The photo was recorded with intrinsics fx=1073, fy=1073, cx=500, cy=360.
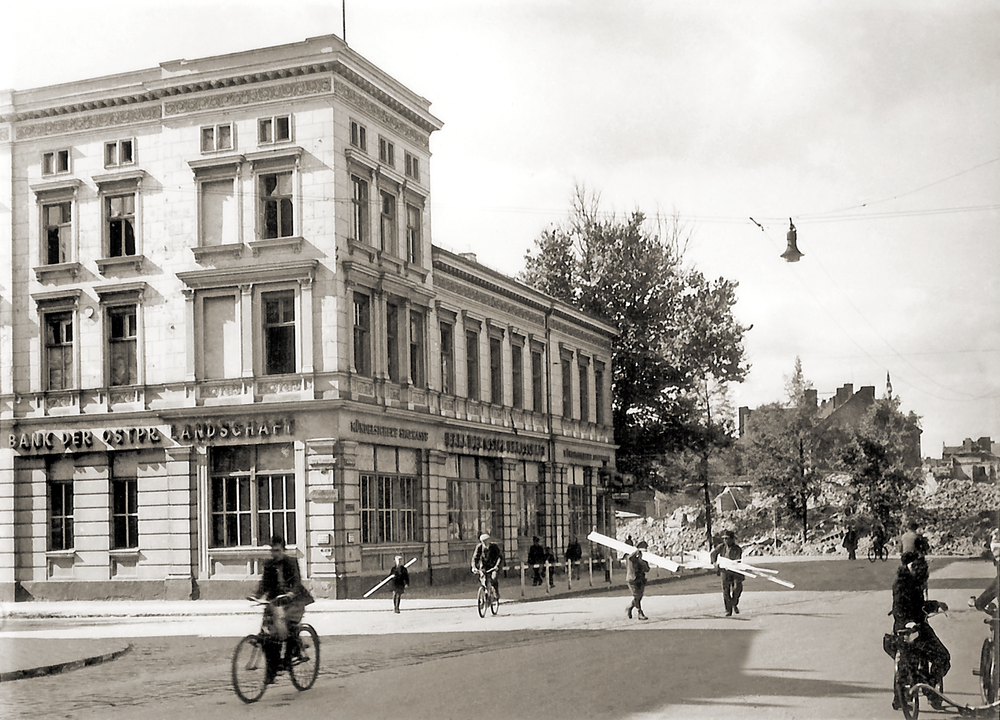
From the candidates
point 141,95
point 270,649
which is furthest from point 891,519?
point 141,95

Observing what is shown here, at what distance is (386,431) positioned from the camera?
7215 mm

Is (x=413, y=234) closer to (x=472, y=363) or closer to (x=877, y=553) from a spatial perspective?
(x=472, y=363)

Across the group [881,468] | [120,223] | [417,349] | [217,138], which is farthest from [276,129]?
[881,468]

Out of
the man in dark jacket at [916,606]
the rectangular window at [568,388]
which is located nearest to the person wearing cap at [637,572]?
the rectangular window at [568,388]

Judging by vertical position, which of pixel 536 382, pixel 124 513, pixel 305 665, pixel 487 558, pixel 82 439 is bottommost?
pixel 305 665

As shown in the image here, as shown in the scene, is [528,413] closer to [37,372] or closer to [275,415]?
[275,415]

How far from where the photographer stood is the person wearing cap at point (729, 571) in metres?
7.09

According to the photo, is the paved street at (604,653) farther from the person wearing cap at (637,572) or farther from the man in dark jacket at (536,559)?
the man in dark jacket at (536,559)

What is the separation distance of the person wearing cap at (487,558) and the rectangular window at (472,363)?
40.3 inches

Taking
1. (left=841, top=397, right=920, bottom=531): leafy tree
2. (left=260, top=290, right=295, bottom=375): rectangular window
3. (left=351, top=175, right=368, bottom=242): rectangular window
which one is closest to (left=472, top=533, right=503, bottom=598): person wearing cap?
(left=260, top=290, right=295, bottom=375): rectangular window

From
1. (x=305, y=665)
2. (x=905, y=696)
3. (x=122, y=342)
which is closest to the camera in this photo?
(x=905, y=696)

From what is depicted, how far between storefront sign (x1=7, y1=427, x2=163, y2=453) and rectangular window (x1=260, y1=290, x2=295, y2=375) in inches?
37.7

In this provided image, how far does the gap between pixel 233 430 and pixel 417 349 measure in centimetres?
137

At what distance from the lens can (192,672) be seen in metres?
8.08
